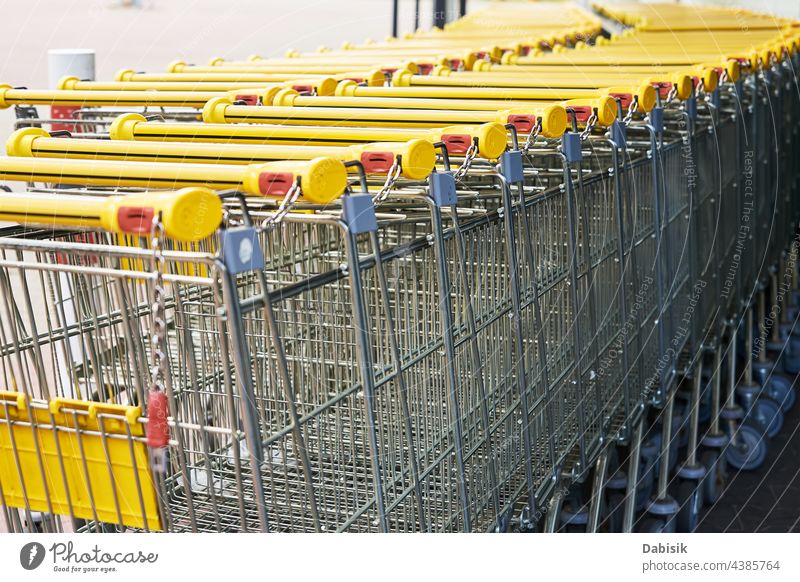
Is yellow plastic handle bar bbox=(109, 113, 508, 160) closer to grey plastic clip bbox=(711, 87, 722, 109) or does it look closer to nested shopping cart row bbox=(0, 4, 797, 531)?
nested shopping cart row bbox=(0, 4, 797, 531)

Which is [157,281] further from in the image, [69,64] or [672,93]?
[69,64]

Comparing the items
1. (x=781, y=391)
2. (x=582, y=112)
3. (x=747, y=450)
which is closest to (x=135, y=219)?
(x=582, y=112)

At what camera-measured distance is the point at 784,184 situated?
6121 mm

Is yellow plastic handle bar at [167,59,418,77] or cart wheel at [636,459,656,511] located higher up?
yellow plastic handle bar at [167,59,418,77]

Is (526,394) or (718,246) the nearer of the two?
(526,394)

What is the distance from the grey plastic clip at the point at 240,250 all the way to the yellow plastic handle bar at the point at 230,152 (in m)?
0.37

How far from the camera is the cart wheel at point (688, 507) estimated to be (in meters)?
3.78

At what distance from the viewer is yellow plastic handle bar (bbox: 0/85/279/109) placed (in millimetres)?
3463

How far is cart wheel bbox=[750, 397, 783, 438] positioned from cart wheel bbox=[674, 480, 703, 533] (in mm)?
823

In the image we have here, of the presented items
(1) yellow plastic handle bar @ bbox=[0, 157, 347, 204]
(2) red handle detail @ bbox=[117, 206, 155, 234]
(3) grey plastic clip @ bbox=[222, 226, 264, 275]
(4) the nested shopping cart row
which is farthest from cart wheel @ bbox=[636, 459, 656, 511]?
(2) red handle detail @ bbox=[117, 206, 155, 234]

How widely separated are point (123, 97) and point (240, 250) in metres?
2.35
